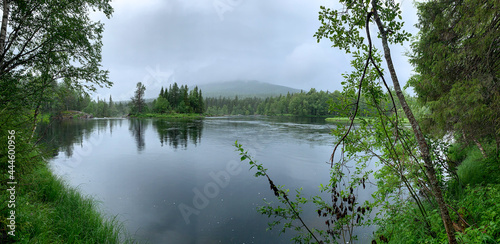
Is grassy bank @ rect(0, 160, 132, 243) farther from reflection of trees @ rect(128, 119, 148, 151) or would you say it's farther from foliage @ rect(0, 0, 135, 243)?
reflection of trees @ rect(128, 119, 148, 151)

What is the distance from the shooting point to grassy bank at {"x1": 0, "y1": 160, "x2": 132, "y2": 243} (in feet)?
11.9

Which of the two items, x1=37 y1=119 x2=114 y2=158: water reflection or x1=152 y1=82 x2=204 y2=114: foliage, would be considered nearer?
x1=37 y1=119 x2=114 y2=158: water reflection

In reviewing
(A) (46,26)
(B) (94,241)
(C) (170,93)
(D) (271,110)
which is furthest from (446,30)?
(D) (271,110)

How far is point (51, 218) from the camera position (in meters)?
5.26

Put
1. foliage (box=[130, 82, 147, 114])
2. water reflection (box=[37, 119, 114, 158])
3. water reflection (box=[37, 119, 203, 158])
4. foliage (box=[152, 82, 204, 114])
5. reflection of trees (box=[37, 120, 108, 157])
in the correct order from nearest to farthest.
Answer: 1. water reflection (box=[37, 119, 114, 158])
2. reflection of trees (box=[37, 120, 108, 157])
3. water reflection (box=[37, 119, 203, 158])
4. foliage (box=[152, 82, 204, 114])
5. foliage (box=[130, 82, 147, 114])

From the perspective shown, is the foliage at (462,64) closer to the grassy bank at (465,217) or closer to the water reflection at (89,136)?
the grassy bank at (465,217)

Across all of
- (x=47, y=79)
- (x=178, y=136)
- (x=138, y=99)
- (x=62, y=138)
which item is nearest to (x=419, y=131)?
(x=47, y=79)

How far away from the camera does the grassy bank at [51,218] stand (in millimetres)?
3630

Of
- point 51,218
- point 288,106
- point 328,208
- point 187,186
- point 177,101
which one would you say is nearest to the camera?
point 328,208

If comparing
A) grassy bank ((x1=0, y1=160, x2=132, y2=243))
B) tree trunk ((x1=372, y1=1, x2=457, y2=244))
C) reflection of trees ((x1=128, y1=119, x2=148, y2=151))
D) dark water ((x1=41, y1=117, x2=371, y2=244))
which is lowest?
dark water ((x1=41, y1=117, x2=371, y2=244))

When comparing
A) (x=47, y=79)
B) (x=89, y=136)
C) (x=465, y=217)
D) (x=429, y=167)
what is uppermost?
(x=47, y=79)

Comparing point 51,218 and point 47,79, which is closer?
point 51,218

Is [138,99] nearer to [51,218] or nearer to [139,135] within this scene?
[139,135]

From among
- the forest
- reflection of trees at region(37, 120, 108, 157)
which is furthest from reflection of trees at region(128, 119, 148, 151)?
the forest
